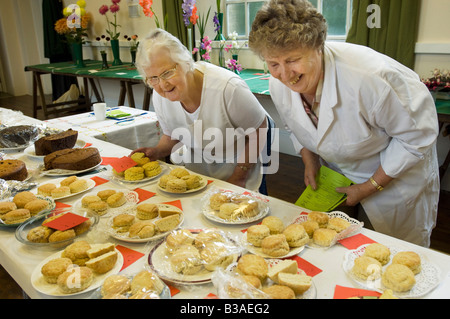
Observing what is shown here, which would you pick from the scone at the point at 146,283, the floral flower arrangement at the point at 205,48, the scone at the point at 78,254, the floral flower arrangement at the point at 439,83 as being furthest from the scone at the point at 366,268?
the floral flower arrangement at the point at 205,48

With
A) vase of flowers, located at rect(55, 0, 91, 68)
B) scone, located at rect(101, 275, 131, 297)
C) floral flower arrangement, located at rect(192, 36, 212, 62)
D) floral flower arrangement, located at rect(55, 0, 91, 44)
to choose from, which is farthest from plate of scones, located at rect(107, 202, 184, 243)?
floral flower arrangement, located at rect(55, 0, 91, 44)

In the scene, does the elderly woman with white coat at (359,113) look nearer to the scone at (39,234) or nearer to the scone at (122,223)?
the scone at (122,223)

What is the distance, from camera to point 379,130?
133 centimetres

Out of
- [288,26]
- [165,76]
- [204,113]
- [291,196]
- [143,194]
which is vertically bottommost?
[291,196]

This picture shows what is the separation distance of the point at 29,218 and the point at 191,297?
69 cm

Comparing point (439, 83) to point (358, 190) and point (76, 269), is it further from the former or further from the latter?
point (76, 269)

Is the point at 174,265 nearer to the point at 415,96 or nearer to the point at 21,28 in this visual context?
the point at 415,96

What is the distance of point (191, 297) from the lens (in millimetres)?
877

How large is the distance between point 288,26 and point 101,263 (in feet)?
2.86

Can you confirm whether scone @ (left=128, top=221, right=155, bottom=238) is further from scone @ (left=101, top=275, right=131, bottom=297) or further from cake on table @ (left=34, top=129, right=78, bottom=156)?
cake on table @ (left=34, top=129, right=78, bottom=156)

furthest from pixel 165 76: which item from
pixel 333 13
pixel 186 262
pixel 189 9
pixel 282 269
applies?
pixel 333 13

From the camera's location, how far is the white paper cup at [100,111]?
264cm

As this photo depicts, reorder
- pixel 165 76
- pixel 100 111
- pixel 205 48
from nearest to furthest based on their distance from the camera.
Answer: pixel 165 76 → pixel 100 111 → pixel 205 48

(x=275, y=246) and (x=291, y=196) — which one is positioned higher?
(x=275, y=246)
